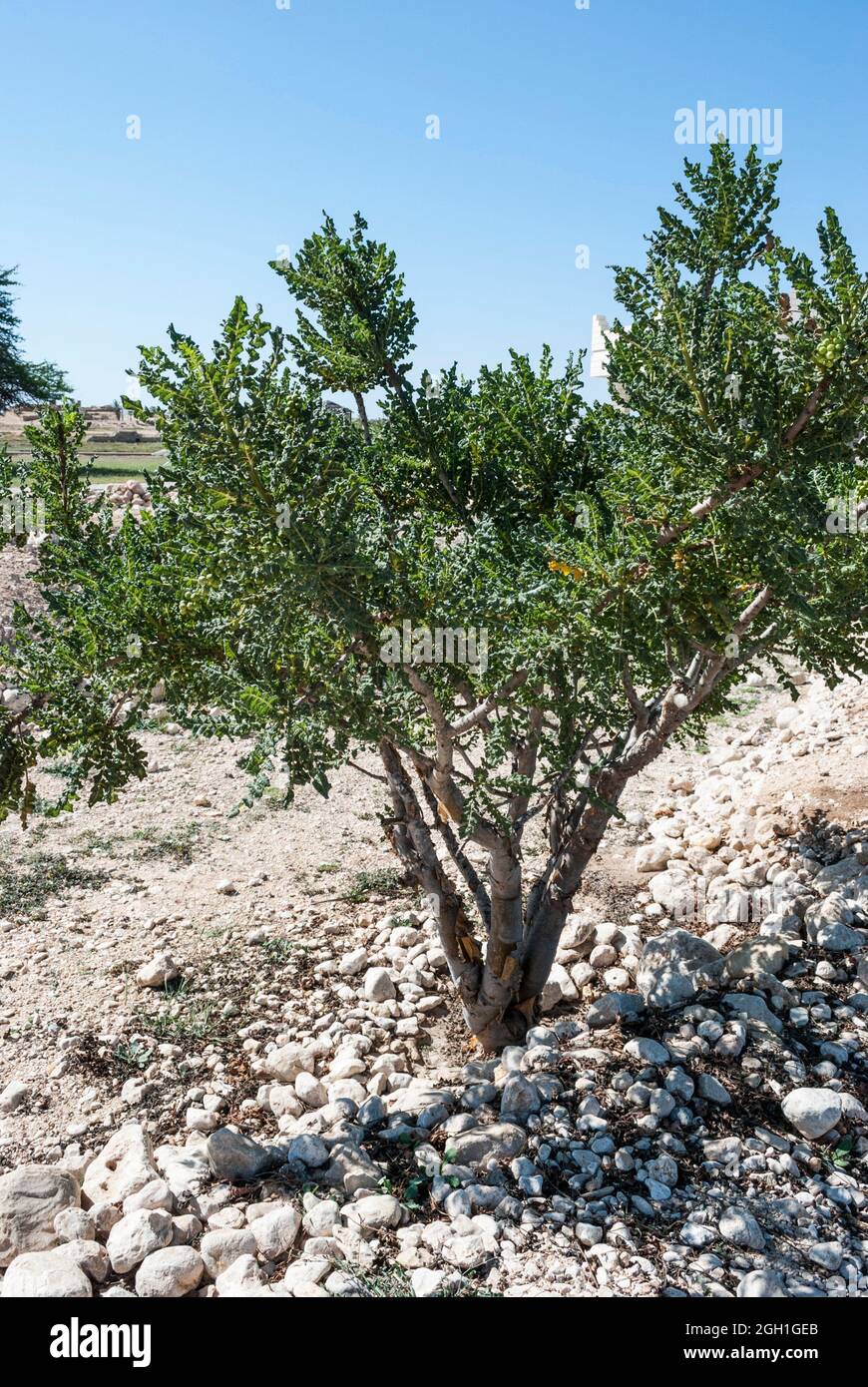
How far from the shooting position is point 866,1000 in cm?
538

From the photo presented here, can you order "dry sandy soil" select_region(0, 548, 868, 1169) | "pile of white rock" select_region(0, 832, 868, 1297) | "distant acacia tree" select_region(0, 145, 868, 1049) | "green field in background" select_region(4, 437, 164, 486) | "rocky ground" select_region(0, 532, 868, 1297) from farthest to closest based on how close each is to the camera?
"green field in background" select_region(4, 437, 164, 486) < "dry sandy soil" select_region(0, 548, 868, 1169) < "rocky ground" select_region(0, 532, 868, 1297) < "pile of white rock" select_region(0, 832, 868, 1297) < "distant acacia tree" select_region(0, 145, 868, 1049)

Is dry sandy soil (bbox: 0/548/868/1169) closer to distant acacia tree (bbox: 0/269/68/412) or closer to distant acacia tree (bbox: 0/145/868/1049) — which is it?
distant acacia tree (bbox: 0/145/868/1049)

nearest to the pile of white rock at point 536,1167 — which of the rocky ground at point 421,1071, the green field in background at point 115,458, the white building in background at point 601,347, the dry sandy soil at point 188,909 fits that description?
the rocky ground at point 421,1071

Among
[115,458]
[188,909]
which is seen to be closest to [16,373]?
[115,458]

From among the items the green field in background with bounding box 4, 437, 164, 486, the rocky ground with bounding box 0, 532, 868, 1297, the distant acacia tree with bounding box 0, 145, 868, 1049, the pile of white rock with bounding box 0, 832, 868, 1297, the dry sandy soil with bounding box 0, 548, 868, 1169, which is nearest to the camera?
the distant acacia tree with bounding box 0, 145, 868, 1049

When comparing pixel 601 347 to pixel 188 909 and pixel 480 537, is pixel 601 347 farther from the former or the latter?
pixel 188 909

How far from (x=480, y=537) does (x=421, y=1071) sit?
11.1 ft

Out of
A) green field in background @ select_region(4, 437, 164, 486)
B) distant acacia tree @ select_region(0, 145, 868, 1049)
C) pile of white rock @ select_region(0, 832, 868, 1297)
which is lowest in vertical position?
pile of white rock @ select_region(0, 832, 868, 1297)

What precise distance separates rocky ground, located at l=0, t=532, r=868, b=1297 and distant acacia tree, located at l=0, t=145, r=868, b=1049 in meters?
1.34

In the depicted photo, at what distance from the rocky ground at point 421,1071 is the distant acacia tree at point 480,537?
1344 mm

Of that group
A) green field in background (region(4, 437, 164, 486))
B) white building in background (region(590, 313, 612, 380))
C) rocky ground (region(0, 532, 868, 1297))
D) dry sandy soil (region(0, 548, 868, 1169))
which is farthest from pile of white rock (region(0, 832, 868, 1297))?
green field in background (region(4, 437, 164, 486))

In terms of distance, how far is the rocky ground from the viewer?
3.84 meters

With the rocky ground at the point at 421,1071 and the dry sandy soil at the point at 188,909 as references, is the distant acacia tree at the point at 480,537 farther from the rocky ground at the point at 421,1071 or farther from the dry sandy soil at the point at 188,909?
the dry sandy soil at the point at 188,909
